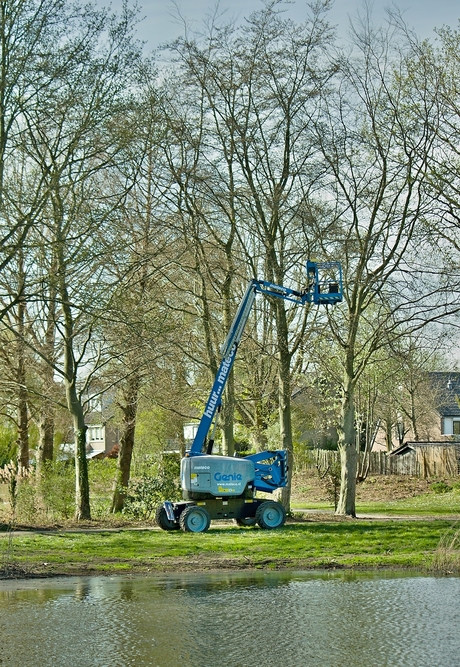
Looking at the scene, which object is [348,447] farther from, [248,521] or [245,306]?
[245,306]

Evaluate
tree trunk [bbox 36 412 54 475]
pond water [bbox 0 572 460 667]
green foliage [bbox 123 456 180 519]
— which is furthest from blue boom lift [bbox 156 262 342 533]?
tree trunk [bbox 36 412 54 475]

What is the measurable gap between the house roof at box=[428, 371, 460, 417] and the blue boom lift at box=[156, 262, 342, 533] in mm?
47775

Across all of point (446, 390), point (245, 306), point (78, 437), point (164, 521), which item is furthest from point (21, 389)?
point (446, 390)

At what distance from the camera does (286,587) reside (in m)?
13.0

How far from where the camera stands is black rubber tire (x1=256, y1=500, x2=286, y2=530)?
72.7ft

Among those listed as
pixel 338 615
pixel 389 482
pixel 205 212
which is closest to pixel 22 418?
pixel 205 212

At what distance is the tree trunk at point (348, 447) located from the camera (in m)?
26.5

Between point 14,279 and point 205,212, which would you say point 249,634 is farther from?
point 205,212

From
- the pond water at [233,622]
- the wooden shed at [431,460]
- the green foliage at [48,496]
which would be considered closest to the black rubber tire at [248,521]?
the green foliage at [48,496]

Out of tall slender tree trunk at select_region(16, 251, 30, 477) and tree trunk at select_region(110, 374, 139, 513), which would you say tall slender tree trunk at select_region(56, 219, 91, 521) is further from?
tree trunk at select_region(110, 374, 139, 513)

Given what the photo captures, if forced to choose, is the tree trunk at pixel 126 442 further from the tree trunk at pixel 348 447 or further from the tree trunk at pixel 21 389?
the tree trunk at pixel 348 447

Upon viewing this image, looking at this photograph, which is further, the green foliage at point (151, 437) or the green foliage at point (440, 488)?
the green foliage at point (440, 488)

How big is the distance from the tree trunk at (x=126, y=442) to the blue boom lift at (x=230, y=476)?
8036mm

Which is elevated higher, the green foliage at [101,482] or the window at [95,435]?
the window at [95,435]
